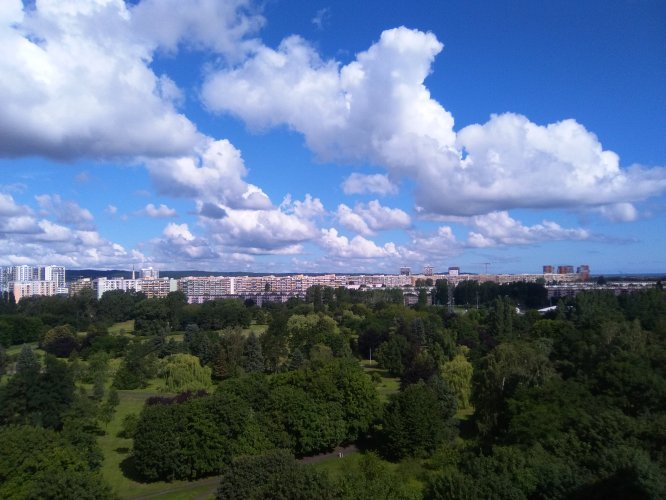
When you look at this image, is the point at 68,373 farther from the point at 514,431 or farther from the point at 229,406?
the point at 514,431

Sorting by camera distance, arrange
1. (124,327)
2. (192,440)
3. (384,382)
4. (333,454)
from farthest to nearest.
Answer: (124,327) < (384,382) < (333,454) < (192,440)

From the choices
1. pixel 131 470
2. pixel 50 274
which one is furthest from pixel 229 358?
pixel 50 274

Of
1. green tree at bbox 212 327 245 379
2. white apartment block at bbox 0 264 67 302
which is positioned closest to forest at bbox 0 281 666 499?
green tree at bbox 212 327 245 379

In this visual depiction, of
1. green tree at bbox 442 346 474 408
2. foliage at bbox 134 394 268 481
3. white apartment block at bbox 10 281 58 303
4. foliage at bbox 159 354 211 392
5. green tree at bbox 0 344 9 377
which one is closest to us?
foliage at bbox 134 394 268 481

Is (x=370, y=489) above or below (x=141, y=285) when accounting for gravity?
below

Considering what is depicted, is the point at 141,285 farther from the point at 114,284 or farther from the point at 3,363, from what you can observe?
the point at 3,363

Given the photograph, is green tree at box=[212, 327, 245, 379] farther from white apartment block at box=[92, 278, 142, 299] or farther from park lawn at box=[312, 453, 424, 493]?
white apartment block at box=[92, 278, 142, 299]

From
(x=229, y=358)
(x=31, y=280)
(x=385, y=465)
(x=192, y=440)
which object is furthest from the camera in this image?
(x=31, y=280)

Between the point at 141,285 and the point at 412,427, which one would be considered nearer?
the point at 412,427
